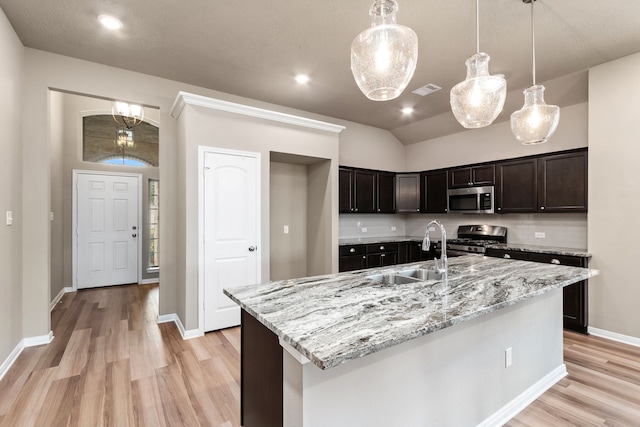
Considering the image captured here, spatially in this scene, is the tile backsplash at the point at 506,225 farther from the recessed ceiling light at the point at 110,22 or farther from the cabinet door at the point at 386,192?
the recessed ceiling light at the point at 110,22

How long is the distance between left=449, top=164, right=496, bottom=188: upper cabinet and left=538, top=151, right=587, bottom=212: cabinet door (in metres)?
0.66

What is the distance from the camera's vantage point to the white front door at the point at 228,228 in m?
3.45

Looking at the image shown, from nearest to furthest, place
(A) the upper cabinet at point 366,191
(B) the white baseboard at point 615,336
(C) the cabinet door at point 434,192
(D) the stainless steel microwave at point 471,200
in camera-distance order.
Result: (B) the white baseboard at point 615,336 < (D) the stainless steel microwave at point 471,200 < (A) the upper cabinet at point 366,191 < (C) the cabinet door at point 434,192

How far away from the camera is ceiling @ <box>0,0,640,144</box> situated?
2.43 m

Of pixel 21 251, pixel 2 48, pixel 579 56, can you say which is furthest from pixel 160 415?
pixel 579 56

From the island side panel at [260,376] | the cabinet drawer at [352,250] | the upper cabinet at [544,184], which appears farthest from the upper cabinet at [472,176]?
the island side panel at [260,376]

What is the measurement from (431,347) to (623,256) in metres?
3.01

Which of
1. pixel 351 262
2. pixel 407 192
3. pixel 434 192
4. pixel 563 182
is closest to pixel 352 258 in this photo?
pixel 351 262

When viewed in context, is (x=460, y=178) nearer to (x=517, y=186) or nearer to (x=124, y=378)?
(x=517, y=186)

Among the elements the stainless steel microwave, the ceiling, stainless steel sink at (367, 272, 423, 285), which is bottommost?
stainless steel sink at (367, 272, 423, 285)

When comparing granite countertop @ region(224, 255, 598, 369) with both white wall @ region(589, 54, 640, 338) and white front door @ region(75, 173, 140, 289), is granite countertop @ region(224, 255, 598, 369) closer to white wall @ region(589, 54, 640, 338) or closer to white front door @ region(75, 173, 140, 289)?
white wall @ region(589, 54, 640, 338)

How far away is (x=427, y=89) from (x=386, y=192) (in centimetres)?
199

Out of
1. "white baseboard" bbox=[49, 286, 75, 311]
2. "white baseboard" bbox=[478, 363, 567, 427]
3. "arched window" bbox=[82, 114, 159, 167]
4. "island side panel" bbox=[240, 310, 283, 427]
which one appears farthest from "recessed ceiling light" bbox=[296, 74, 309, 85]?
"white baseboard" bbox=[49, 286, 75, 311]

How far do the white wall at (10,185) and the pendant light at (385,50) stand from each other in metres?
2.93
